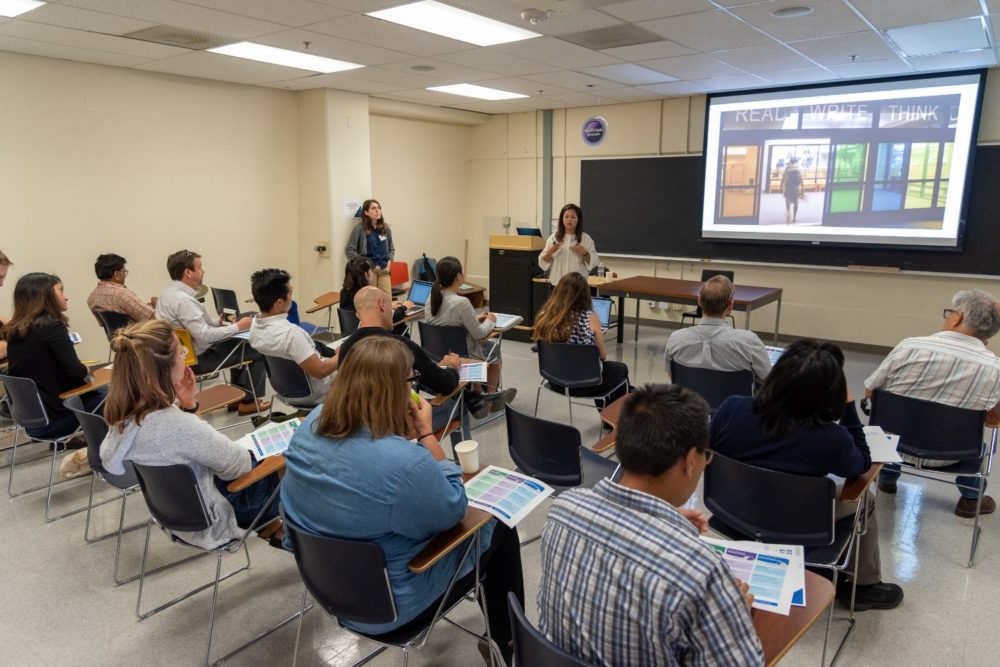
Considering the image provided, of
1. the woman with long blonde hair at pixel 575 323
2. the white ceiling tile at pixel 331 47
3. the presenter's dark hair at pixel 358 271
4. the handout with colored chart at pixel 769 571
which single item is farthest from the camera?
the presenter's dark hair at pixel 358 271

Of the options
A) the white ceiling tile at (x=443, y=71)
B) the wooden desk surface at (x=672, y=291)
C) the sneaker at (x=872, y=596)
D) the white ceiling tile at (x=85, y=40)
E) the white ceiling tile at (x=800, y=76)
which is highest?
the white ceiling tile at (x=800, y=76)

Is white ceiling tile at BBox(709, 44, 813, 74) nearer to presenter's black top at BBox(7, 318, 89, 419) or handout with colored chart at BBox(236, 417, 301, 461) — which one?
handout with colored chart at BBox(236, 417, 301, 461)

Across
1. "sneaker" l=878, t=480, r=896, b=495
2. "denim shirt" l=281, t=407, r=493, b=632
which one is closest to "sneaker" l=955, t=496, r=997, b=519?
"sneaker" l=878, t=480, r=896, b=495

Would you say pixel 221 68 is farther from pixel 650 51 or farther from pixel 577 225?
pixel 650 51

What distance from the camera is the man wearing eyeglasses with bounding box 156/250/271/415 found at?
4.43 meters

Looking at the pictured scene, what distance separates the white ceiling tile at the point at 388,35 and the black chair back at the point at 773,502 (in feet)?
11.9

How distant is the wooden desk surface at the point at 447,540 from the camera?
1741mm

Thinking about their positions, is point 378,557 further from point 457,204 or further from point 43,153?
point 457,204

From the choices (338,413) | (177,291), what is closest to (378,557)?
(338,413)

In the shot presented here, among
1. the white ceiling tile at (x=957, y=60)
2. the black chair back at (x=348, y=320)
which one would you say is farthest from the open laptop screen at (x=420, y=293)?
Result: the white ceiling tile at (x=957, y=60)

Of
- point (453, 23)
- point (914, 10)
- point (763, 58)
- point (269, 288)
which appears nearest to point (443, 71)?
point (453, 23)

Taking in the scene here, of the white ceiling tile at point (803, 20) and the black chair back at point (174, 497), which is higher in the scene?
the white ceiling tile at point (803, 20)

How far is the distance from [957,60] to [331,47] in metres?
5.30

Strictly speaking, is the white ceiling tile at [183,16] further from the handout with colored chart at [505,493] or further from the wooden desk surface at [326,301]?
the handout with colored chart at [505,493]
